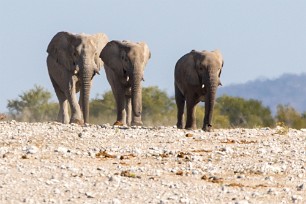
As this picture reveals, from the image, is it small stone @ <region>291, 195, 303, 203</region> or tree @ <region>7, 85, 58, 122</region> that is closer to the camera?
small stone @ <region>291, 195, 303, 203</region>

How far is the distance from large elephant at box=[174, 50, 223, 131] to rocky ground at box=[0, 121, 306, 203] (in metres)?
1.37

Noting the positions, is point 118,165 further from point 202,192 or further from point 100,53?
point 100,53

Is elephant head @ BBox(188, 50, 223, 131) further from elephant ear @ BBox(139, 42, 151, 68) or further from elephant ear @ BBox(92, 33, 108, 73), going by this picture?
elephant ear @ BBox(92, 33, 108, 73)

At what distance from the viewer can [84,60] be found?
3073 cm

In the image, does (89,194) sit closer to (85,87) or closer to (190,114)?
(190,114)

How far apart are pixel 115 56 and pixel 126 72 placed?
522mm

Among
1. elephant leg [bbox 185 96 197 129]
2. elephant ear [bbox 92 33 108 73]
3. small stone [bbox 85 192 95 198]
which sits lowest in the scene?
small stone [bbox 85 192 95 198]

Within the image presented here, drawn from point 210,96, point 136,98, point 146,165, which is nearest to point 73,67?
point 136,98

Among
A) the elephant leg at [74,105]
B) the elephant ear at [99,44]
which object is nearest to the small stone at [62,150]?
the elephant leg at [74,105]

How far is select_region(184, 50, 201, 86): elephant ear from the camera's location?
27922 mm

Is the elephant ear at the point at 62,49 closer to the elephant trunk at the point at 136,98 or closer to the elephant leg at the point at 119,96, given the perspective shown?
the elephant leg at the point at 119,96

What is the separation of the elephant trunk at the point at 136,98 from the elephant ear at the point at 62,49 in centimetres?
204

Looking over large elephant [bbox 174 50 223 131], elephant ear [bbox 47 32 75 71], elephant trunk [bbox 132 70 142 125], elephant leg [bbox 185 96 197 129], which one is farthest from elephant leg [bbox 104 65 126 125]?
elephant leg [bbox 185 96 197 129]

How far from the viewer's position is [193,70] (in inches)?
1101
